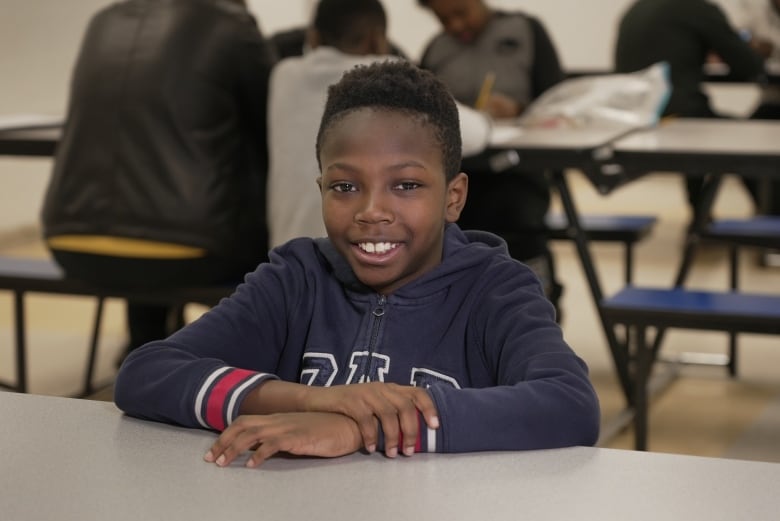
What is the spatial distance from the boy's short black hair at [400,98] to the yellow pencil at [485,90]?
229 cm

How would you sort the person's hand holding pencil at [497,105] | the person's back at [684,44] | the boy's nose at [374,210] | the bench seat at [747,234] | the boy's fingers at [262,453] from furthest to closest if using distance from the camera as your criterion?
the person's back at [684,44] < the person's hand holding pencil at [497,105] < the bench seat at [747,234] < the boy's nose at [374,210] < the boy's fingers at [262,453]

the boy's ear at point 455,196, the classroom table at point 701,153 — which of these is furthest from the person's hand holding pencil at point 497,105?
the boy's ear at point 455,196

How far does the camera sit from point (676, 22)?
207 inches

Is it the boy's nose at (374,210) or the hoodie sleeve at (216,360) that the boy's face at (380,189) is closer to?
the boy's nose at (374,210)

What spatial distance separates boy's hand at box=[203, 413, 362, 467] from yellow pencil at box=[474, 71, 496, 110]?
2741 millimetres

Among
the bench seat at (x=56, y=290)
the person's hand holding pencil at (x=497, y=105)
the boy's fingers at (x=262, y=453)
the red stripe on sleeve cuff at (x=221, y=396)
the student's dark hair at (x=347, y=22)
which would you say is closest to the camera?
the boy's fingers at (x=262, y=453)

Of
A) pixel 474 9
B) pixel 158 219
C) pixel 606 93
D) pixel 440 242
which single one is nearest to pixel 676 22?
pixel 474 9

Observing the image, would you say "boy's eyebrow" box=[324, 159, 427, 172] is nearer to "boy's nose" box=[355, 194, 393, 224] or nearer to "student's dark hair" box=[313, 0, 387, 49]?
"boy's nose" box=[355, 194, 393, 224]

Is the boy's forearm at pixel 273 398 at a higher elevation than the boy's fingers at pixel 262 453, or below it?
below

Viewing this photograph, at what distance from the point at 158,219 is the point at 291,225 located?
1.18 feet

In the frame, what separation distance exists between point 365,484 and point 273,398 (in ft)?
0.88

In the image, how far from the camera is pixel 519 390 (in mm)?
1130

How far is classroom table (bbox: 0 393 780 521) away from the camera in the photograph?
0.86 m

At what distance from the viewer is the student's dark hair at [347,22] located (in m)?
2.83
